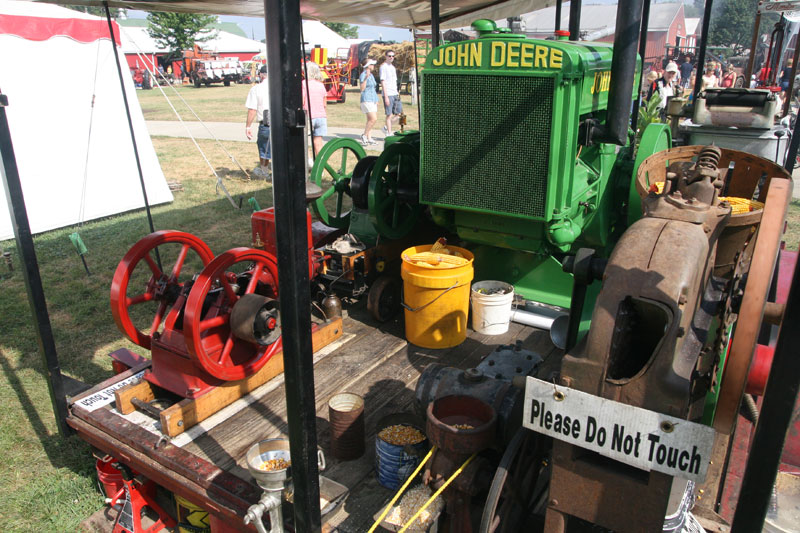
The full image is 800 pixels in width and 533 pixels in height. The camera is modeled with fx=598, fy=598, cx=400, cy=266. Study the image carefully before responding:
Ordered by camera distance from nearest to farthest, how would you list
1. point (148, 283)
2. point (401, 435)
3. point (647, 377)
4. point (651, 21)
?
point (647, 377) → point (401, 435) → point (148, 283) → point (651, 21)

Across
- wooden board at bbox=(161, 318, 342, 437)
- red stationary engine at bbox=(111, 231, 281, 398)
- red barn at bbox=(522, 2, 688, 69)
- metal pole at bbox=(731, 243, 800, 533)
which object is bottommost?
wooden board at bbox=(161, 318, 342, 437)

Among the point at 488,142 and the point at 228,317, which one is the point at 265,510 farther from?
the point at 488,142

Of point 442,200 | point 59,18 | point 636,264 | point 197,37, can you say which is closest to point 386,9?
point 442,200

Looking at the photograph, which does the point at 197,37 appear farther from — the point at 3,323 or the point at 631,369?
the point at 631,369

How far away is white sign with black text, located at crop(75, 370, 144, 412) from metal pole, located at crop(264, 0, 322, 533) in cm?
163

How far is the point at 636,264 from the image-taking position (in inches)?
70.7

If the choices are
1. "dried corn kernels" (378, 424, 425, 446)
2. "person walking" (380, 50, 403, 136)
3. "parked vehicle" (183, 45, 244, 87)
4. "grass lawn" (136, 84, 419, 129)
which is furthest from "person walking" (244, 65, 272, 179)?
"parked vehicle" (183, 45, 244, 87)

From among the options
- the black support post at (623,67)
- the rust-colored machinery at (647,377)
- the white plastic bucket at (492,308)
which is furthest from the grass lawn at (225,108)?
the rust-colored machinery at (647,377)

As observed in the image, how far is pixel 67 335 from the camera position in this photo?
4922mm

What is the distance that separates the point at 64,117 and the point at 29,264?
5253 mm

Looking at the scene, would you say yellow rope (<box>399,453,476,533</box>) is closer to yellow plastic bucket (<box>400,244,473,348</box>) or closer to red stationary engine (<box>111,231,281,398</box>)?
red stationary engine (<box>111,231,281,398</box>)

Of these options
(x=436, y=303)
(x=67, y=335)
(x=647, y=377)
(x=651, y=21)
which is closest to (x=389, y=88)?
(x=67, y=335)

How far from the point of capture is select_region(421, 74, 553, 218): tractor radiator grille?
325 cm

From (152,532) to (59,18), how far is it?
6.53m
